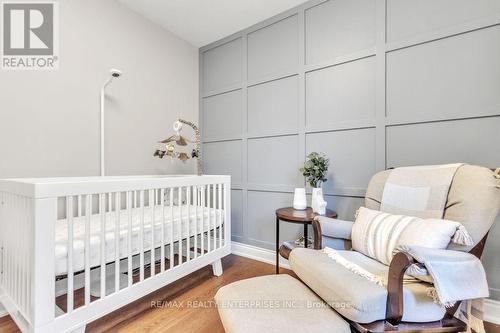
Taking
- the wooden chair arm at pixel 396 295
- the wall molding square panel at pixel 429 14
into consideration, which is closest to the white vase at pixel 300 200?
the wooden chair arm at pixel 396 295

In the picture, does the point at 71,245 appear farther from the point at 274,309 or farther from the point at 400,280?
the point at 400,280

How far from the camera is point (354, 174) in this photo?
6.57 ft

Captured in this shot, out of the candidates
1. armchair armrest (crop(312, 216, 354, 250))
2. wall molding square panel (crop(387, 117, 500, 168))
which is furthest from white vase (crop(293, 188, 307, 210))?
wall molding square panel (crop(387, 117, 500, 168))

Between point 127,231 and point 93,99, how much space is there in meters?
1.26

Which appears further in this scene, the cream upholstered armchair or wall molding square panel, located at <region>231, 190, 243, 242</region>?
wall molding square panel, located at <region>231, 190, 243, 242</region>

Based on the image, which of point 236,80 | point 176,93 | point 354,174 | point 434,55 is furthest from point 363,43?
point 176,93

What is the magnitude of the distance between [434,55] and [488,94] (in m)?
0.41

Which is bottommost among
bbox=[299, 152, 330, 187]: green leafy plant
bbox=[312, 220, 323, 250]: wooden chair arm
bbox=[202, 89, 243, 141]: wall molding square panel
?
bbox=[312, 220, 323, 250]: wooden chair arm

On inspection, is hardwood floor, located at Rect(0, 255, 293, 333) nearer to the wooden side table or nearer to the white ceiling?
the wooden side table

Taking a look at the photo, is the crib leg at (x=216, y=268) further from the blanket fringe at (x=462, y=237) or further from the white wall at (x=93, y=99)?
the blanket fringe at (x=462, y=237)

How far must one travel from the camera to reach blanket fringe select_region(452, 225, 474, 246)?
1.06 meters

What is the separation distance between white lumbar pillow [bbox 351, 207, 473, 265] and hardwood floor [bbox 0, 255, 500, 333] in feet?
2.81

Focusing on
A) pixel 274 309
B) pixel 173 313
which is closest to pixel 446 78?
pixel 274 309

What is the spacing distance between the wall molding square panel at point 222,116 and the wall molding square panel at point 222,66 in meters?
0.13
